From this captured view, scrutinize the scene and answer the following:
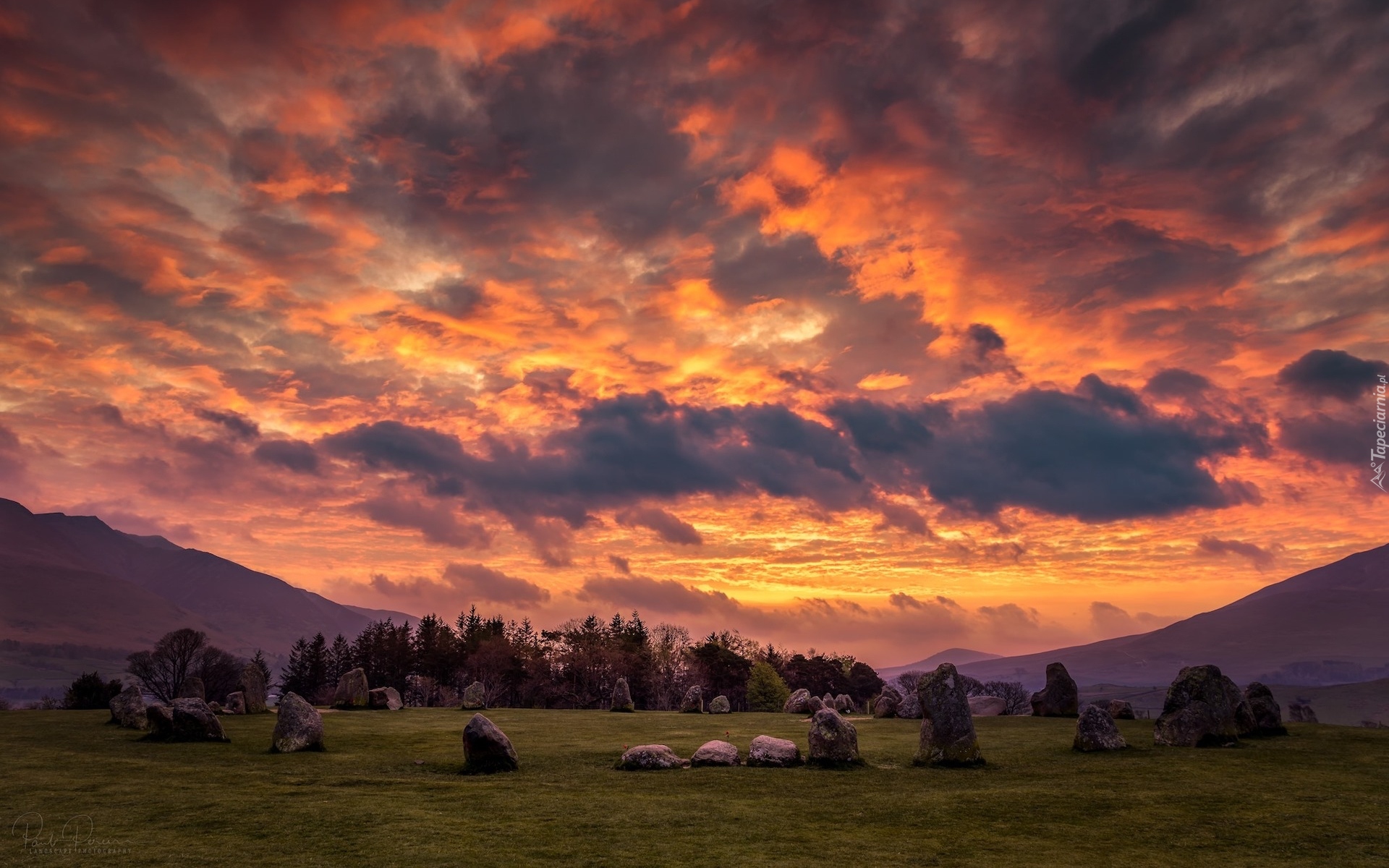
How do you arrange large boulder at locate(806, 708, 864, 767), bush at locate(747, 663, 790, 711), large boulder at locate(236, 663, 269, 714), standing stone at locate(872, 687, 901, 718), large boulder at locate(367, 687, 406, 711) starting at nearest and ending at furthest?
large boulder at locate(806, 708, 864, 767) < large boulder at locate(236, 663, 269, 714) < standing stone at locate(872, 687, 901, 718) < large boulder at locate(367, 687, 406, 711) < bush at locate(747, 663, 790, 711)

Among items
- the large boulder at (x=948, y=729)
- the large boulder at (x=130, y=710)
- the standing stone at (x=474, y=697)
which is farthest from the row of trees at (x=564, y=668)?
the large boulder at (x=948, y=729)

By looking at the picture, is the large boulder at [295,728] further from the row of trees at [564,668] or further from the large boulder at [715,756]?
the row of trees at [564,668]

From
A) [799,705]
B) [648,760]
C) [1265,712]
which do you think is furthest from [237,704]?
[1265,712]

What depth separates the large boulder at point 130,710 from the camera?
30.0 m

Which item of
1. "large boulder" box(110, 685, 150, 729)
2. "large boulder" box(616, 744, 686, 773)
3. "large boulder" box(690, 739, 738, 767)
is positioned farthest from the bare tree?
"large boulder" box(690, 739, 738, 767)

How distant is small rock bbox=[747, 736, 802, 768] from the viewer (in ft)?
74.5

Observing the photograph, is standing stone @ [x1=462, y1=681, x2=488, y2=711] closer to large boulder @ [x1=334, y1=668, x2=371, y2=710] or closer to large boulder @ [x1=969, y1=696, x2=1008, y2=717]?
large boulder @ [x1=334, y1=668, x2=371, y2=710]

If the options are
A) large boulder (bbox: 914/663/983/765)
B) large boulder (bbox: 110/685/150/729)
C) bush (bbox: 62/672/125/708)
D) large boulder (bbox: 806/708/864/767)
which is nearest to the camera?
large boulder (bbox: 914/663/983/765)

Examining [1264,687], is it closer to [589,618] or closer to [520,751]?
[520,751]

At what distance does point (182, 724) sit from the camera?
27.0 m

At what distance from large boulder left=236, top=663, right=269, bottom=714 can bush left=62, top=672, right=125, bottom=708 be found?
12.6 meters

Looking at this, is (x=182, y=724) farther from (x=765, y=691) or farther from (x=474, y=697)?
(x=765, y=691)

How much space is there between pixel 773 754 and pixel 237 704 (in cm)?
2848

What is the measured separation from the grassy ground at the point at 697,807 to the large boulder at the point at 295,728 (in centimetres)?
84
